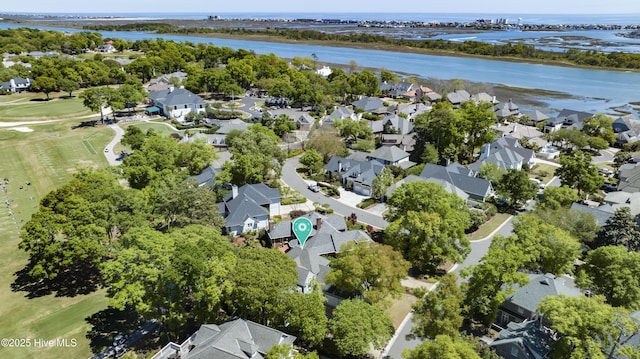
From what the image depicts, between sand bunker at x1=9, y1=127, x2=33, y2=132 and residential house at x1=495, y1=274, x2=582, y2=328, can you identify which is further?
sand bunker at x1=9, y1=127, x2=33, y2=132

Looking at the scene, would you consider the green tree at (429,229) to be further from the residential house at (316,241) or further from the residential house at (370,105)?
the residential house at (370,105)

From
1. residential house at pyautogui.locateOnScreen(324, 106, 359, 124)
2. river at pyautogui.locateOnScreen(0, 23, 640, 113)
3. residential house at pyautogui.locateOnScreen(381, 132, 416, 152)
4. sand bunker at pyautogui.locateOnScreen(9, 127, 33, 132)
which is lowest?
sand bunker at pyautogui.locateOnScreen(9, 127, 33, 132)

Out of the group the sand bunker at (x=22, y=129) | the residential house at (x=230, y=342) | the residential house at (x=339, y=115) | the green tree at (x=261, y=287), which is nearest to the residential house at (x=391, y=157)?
the residential house at (x=339, y=115)

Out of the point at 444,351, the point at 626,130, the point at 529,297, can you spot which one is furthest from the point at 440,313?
the point at 626,130

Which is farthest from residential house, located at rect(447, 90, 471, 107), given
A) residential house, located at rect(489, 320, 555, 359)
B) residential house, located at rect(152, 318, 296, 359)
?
residential house, located at rect(152, 318, 296, 359)

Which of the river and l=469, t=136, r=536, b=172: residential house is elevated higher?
the river

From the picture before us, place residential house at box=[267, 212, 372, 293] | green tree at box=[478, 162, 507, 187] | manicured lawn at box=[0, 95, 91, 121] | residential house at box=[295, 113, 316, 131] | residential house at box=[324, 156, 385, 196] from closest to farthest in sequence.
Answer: residential house at box=[267, 212, 372, 293] → green tree at box=[478, 162, 507, 187] → residential house at box=[324, 156, 385, 196] → residential house at box=[295, 113, 316, 131] → manicured lawn at box=[0, 95, 91, 121]

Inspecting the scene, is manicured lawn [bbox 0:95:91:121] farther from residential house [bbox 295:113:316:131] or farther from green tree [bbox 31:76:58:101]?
residential house [bbox 295:113:316:131]
